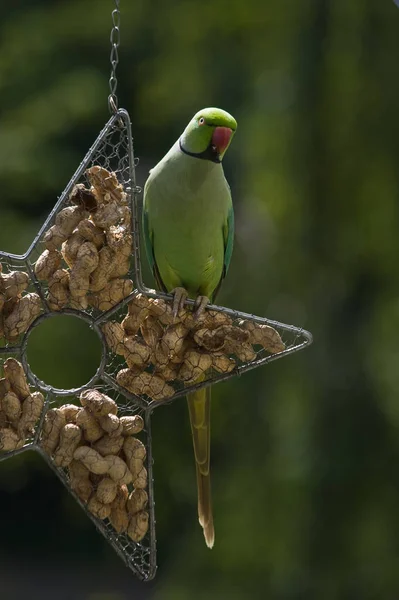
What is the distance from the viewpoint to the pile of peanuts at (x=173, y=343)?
60.8 inches

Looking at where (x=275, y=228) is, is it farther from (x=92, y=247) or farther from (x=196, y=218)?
(x=92, y=247)

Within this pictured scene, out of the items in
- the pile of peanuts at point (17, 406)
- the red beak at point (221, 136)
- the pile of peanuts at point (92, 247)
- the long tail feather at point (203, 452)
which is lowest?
the long tail feather at point (203, 452)

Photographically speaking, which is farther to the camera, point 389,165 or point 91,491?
point 389,165

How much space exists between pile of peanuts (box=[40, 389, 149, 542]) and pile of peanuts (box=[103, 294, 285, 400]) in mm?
70

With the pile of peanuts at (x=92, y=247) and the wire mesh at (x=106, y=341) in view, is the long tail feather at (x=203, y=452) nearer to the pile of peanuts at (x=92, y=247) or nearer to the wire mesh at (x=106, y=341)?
the wire mesh at (x=106, y=341)

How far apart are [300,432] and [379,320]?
48cm

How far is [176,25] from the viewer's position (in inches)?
150

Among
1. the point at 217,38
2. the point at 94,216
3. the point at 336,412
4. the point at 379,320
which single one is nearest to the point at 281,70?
the point at 217,38

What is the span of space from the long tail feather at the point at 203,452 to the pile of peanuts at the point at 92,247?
41 centimetres

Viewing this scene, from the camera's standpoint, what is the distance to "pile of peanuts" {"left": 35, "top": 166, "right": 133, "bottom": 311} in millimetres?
1504

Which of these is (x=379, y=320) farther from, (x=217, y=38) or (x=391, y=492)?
(x=217, y=38)

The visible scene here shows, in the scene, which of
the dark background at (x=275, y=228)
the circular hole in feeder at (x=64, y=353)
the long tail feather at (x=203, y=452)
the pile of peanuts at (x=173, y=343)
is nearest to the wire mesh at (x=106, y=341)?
the pile of peanuts at (x=173, y=343)

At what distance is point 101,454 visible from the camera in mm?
1550

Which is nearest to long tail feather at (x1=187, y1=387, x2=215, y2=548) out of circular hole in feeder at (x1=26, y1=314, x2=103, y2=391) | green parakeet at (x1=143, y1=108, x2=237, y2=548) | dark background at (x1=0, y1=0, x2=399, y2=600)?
green parakeet at (x1=143, y1=108, x2=237, y2=548)
